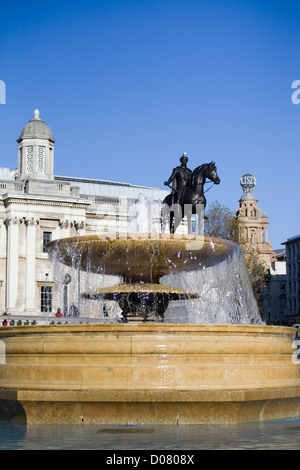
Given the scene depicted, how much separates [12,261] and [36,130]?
33.9 feet

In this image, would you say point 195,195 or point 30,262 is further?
point 30,262

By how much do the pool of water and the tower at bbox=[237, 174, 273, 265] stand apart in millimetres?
120545

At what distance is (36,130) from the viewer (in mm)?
52906

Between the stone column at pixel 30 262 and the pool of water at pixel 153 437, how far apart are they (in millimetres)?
38552

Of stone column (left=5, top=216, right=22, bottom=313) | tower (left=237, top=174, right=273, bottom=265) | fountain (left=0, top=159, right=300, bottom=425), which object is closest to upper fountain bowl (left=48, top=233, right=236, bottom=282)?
fountain (left=0, top=159, right=300, bottom=425)

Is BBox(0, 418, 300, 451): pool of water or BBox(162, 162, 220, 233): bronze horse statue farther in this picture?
BBox(162, 162, 220, 233): bronze horse statue

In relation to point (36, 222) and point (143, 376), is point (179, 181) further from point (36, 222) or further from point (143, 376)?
point (36, 222)

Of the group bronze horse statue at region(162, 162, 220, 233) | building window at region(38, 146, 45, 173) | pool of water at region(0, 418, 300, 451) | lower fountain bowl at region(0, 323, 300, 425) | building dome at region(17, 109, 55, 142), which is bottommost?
pool of water at region(0, 418, 300, 451)

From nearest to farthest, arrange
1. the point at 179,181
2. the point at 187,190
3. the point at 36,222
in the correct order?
the point at 187,190, the point at 179,181, the point at 36,222

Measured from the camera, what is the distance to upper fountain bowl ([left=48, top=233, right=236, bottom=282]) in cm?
1255

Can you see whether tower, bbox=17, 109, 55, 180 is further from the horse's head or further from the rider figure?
the horse's head

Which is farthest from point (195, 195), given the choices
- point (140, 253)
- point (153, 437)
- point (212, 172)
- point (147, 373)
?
point (153, 437)
